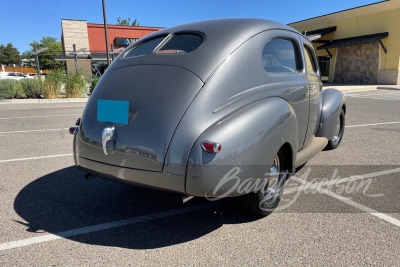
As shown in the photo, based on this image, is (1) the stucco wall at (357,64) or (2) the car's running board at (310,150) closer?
(2) the car's running board at (310,150)

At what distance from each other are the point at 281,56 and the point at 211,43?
0.96m

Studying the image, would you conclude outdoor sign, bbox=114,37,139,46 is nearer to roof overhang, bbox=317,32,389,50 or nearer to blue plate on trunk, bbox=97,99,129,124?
roof overhang, bbox=317,32,389,50

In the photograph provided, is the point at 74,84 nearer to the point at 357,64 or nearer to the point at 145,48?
the point at 145,48

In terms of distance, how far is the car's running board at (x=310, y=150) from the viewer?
3.08 m

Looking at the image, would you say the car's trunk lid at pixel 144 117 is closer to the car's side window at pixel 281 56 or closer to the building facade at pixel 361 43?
the car's side window at pixel 281 56

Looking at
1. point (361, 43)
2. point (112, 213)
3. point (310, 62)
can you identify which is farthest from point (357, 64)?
point (112, 213)

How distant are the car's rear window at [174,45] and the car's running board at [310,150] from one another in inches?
60.8

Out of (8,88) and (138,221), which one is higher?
(8,88)

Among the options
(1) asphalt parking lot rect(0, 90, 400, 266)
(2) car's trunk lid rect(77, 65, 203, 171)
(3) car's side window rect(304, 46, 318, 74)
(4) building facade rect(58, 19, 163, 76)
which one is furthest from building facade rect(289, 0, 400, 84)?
(2) car's trunk lid rect(77, 65, 203, 171)

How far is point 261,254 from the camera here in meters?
2.19

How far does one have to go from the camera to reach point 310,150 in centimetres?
335

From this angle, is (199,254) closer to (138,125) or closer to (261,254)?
(261,254)

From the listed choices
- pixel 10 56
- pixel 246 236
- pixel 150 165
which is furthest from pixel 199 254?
pixel 10 56

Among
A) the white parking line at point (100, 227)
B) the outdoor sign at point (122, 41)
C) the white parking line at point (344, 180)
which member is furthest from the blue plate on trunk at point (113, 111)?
the outdoor sign at point (122, 41)
